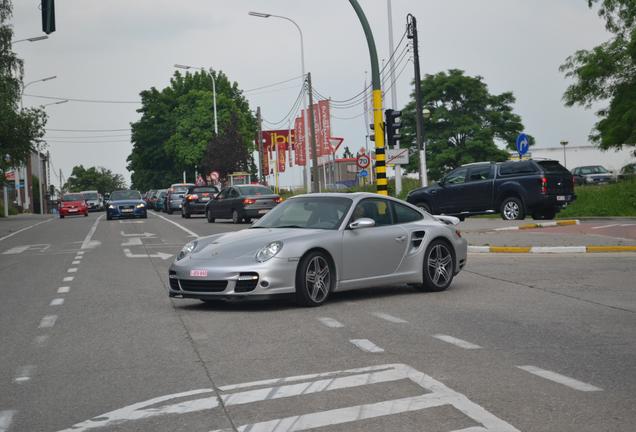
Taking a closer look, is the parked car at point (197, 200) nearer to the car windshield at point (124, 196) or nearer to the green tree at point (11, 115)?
the car windshield at point (124, 196)

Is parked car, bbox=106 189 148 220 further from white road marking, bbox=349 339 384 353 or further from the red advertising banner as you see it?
white road marking, bbox=349 339 384 353

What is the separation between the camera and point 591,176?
231 ft

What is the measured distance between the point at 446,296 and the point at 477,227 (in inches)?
593

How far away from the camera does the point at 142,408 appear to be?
20.5 ft

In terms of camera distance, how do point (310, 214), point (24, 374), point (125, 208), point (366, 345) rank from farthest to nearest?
point (125, 208) < point (310, 214) < point (366, 345) < point (24, 374)

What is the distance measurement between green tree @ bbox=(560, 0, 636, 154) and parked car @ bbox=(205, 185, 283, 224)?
22.8 m

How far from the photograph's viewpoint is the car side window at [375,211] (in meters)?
12.3

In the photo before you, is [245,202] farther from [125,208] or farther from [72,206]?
[72,206]

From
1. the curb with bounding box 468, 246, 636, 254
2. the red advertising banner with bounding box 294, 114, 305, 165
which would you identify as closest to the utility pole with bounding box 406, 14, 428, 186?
the curb with bounding box 468, 246, 636, 254

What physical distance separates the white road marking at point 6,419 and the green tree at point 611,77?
4811 cm

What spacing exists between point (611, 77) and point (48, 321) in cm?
4701

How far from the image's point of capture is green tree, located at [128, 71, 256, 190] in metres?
97.8

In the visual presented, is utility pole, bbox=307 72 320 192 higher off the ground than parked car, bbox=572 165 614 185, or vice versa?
utility pole, bbox=307 72 320 192

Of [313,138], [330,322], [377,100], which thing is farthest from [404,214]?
[313,138]
